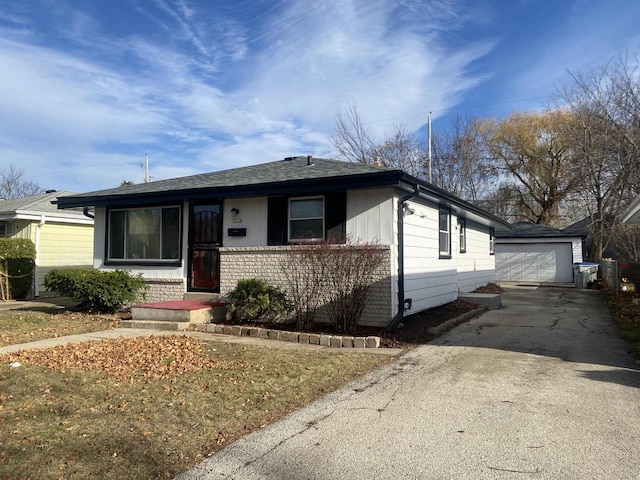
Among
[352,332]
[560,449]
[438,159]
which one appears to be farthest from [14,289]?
[438,159]

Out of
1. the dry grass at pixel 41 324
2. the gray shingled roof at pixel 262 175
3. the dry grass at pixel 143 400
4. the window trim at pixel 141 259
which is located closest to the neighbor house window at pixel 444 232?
the gray shingled roof at pixel 262 175

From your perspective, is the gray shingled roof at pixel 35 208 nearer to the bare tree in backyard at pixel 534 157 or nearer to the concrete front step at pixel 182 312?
the concrete front step at pixel 182 312

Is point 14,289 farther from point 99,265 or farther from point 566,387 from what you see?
point 566,387

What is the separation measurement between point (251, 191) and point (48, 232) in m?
9.92

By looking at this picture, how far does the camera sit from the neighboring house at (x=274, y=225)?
930 cm

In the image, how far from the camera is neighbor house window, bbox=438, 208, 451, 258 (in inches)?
493

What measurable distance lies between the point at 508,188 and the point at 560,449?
33.8 metres

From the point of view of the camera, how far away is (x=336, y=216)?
9719 millimetres

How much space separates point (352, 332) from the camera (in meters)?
8.73

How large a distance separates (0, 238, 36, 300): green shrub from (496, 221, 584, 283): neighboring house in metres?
20.8

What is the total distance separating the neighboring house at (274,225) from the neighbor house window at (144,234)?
26 millimetres

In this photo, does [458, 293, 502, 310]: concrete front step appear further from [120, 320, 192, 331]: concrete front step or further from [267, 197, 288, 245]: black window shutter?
[120, 320, 192, 331]: concrete front step

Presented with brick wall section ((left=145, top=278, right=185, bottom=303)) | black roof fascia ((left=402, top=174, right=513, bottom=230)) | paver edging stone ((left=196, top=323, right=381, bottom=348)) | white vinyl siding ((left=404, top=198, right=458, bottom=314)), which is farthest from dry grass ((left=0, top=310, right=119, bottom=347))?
A: black roof fascia ((left=402, top=174, right=513, bottom=230))

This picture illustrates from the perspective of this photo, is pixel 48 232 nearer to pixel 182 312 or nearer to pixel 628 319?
pixel 182 312
